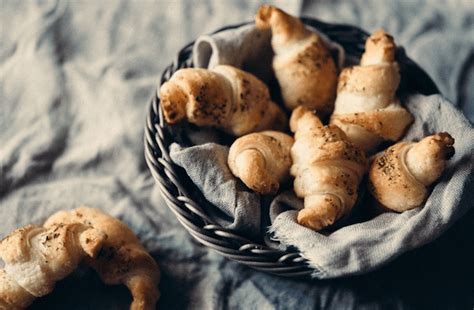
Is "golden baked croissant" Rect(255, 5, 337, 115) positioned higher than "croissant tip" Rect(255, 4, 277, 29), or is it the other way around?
"croissant tip" Rect(255, 4, 277, 29)

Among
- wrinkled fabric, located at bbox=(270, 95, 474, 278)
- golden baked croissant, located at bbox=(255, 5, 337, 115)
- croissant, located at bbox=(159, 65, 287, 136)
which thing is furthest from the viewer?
golden baked croissant, located at bbox=(255, 5, 337, 115)

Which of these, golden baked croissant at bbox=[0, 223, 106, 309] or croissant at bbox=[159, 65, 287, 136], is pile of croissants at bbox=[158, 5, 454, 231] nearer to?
croissant at bbox=[159, 65, 287, 136]

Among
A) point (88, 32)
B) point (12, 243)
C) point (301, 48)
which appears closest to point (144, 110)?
point (88, 32)

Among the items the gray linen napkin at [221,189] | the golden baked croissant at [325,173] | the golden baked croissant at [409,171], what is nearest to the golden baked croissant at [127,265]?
the gray linen napkin at [221,189]

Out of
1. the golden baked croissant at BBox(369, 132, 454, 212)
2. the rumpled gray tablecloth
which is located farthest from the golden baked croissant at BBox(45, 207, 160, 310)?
the golden baked croissant at BBox(369, 132, 454, 212)

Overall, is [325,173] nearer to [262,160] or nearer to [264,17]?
[262,160]

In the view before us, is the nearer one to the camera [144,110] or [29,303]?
[29,303]

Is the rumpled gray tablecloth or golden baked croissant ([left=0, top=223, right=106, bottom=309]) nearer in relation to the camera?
golden baked croissant ([left=0, top=223, right=106, bottom=309])

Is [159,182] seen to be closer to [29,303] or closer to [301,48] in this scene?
[29,303]
